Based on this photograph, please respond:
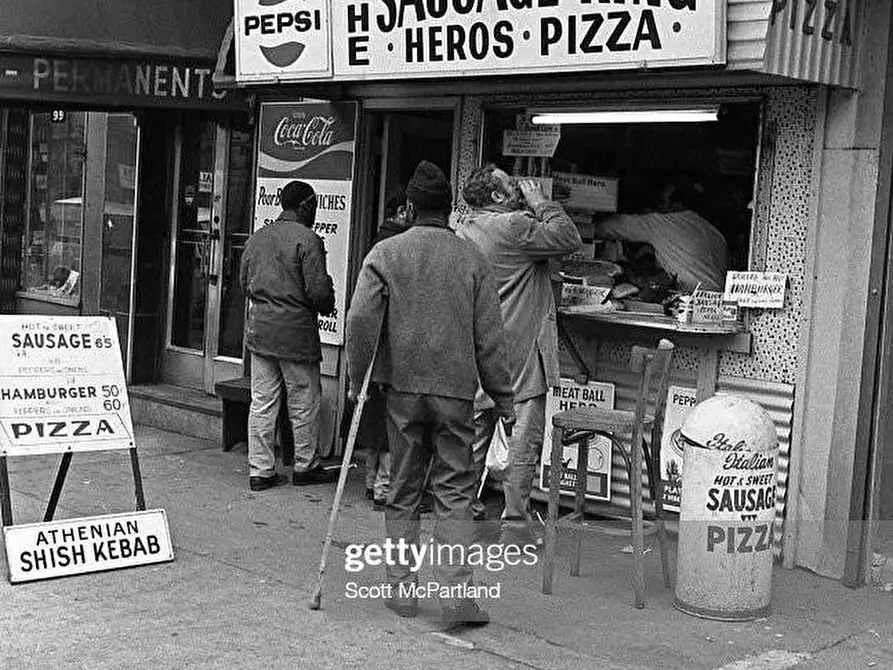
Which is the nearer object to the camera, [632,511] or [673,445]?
[632,511]

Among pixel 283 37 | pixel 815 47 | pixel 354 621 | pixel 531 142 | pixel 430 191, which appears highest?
pixel 283 37

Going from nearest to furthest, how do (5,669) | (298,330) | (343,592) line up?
(5,669) → (343,592) → (298,330)

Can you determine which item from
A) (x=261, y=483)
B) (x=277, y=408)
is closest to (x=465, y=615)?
(x=261, y=483)

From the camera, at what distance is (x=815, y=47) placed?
5879 millimetres

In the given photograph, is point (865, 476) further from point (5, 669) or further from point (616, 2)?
point (5, 669)

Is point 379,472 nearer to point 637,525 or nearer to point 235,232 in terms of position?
point 637,525

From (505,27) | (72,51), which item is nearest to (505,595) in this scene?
(505,27)

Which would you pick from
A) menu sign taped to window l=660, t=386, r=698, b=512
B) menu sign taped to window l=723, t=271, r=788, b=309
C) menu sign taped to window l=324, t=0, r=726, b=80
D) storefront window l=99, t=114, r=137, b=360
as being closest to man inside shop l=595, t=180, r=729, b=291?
menu sign taped to window l=723, t=271, r=788, b=309

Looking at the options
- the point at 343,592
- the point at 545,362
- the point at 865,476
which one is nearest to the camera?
the point at 343,592

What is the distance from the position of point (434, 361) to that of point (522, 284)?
4.46ft

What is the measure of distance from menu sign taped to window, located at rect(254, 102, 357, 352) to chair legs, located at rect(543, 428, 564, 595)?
9.08 feet

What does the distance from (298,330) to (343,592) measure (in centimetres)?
233

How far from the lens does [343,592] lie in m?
5.95

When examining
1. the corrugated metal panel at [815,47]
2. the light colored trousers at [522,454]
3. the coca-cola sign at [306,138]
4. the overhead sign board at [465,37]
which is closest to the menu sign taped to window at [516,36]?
the overhead sign board at [465,37]
